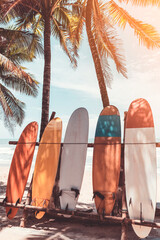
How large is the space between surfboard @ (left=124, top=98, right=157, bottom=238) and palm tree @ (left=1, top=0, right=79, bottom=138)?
9.47ft

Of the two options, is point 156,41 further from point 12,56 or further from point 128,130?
point 12,56

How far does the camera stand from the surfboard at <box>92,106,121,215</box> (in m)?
3.46

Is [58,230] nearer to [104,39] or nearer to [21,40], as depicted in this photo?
[104,39]

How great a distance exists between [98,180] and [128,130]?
102 centimetres

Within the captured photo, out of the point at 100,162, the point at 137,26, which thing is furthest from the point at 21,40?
the point at 100,162

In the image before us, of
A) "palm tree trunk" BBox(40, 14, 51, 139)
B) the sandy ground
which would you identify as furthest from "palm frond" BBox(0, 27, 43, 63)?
the sandy ground

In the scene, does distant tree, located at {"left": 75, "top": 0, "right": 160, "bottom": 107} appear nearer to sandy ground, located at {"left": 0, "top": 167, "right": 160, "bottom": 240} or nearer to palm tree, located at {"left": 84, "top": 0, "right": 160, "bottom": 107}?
palm tree, located at {"left": 84, "top": 0, "right": 160, "bottom": 107}

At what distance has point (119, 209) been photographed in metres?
3.77

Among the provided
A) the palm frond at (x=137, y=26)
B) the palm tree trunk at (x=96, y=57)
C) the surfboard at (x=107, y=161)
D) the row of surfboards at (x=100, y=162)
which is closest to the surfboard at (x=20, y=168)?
the row of surfboards at (x=100, y=162)

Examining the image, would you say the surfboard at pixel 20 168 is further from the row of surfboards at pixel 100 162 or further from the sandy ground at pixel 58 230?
the sandy ground at pixel 58 230

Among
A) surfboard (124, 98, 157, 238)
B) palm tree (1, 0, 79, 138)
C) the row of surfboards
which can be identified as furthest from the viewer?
palm tree (1, 0, 79, 138)

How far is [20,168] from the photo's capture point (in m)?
4.16

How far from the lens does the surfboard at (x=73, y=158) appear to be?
369cm

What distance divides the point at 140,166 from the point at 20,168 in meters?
2.30
